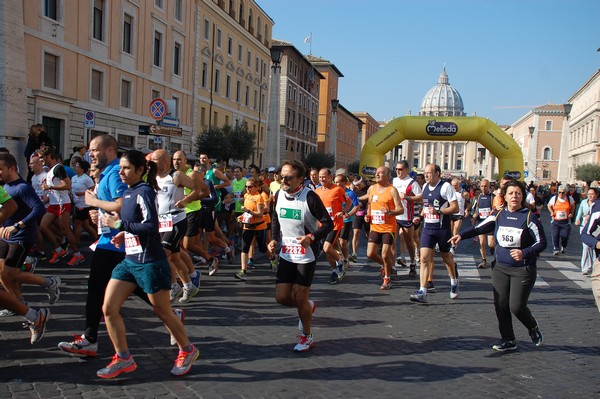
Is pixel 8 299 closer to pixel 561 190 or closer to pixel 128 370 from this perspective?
pixel 128 370

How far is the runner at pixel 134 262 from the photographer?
4.55 m

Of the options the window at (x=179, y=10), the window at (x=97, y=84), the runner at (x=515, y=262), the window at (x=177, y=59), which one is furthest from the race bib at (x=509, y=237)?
the window at (x=179, y=10)

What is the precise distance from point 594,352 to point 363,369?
2.66 meters

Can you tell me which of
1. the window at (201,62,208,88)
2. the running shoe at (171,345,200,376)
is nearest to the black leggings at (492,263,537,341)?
the running shoe at (171,345,200,376)

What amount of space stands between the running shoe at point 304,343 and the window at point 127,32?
26654 mm

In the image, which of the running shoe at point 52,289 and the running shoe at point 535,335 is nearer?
the running shoe at point 535,335

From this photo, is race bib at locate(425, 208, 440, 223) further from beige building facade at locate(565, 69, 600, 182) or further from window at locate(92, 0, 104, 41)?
beige building facade at locate(565, 69, 600, 182)

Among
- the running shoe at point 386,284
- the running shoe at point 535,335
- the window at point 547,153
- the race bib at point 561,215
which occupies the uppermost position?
the window at point 547,153

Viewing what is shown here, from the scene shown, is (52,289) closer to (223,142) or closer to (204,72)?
(223,142)

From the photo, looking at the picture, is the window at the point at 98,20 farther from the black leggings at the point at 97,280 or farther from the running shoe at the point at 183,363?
the running shoe at the point at 183,363

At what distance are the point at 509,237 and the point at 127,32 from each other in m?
27.3

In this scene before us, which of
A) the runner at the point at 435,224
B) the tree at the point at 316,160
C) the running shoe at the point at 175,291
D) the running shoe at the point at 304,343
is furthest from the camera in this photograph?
the tree at the point at 316,160

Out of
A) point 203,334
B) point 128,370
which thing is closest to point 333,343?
point 203,334

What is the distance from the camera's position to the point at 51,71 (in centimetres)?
2364
